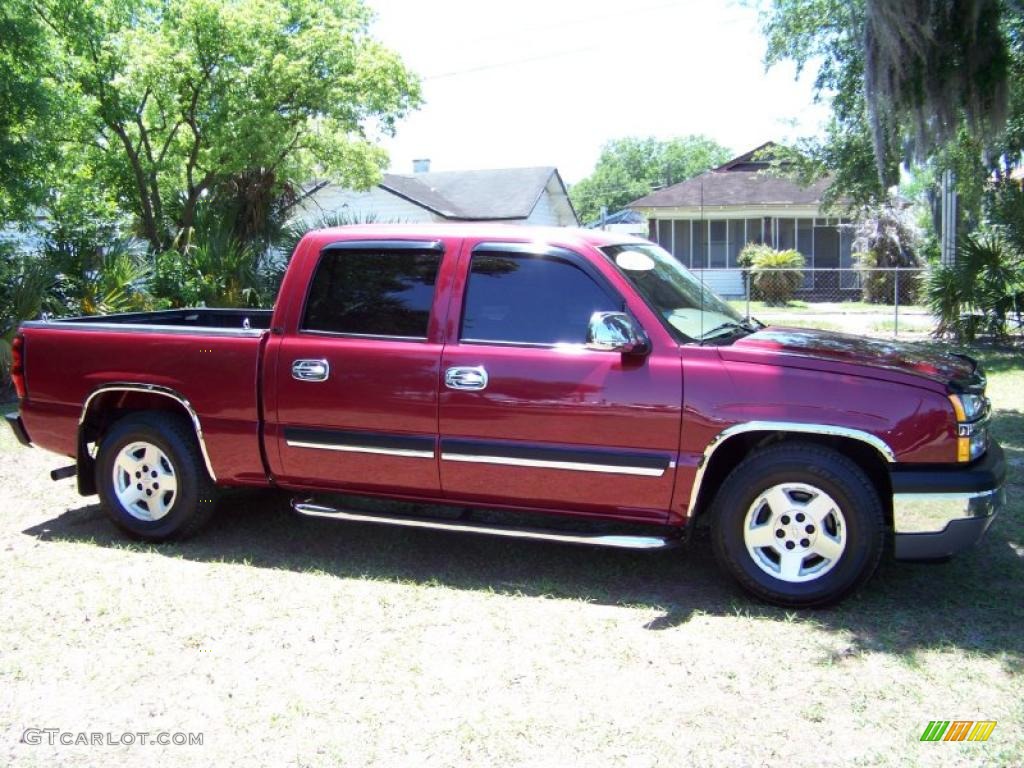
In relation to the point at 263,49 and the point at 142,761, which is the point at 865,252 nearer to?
the point at 263,49

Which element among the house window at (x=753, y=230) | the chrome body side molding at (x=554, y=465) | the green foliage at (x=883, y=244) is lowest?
the chrome body side molding at (x=554, y=465)

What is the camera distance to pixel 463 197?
32031mm

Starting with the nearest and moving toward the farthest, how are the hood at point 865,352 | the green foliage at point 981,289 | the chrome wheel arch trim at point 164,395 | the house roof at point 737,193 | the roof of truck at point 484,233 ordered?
the hood at point 865,352 → the roof of truck at point 484,233 → the chrome wheel arch trim at point 164,395 → the green foliage at point 981,289 → the house roof at point 737,193

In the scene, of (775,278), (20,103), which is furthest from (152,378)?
(775,278)

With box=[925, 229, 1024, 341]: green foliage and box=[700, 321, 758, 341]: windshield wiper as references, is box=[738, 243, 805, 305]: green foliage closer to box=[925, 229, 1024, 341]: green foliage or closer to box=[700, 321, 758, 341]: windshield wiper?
box=[925, 229, 1024, 341]: green foliage

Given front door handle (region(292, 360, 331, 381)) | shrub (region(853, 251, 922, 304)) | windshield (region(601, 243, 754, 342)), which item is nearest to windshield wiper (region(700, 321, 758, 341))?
windshield (region(601, 243, 754, 342))

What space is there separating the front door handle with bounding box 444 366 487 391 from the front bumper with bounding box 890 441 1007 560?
2075 millimetres

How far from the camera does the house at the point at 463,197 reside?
91.5ft

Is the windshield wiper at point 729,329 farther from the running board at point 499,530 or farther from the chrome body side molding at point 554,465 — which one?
the running board at point 499,530

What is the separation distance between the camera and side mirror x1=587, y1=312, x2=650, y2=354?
15.5ft

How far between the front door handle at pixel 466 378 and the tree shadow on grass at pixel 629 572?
1094 mm

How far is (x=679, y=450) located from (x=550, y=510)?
2.57ft

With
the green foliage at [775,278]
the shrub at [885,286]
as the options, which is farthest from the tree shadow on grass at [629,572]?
the green foliage at [775,278]

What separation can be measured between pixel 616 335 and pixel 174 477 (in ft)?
9.55
